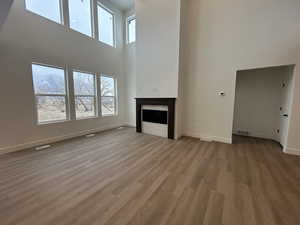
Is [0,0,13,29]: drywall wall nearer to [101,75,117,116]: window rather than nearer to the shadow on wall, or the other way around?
[101,75,117,116]: window

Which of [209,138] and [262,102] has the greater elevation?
[262,102]

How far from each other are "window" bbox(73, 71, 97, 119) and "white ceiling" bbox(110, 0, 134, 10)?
3.25m

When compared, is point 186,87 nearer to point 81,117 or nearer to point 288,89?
point 288,89

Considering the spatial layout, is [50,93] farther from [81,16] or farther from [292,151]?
[292,151]

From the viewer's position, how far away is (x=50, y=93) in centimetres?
390

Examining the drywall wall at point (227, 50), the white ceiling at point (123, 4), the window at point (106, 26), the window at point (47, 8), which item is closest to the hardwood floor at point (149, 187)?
the drywall wall at point (227, 50)

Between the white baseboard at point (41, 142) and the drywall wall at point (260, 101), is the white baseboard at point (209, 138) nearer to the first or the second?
the drywall wall at point (260, 101)

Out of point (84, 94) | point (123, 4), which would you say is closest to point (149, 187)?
point (84, 94)

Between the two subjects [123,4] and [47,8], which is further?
[123,4]

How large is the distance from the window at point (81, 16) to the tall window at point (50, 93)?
1.66m

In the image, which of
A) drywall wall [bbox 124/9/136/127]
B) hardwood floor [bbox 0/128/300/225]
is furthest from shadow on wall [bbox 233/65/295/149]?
drywall wall [bbox 124/9/136/127]

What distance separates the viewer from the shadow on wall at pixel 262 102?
386cm

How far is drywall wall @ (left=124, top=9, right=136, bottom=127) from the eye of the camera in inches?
235

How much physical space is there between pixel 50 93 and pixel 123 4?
4.68 metres
